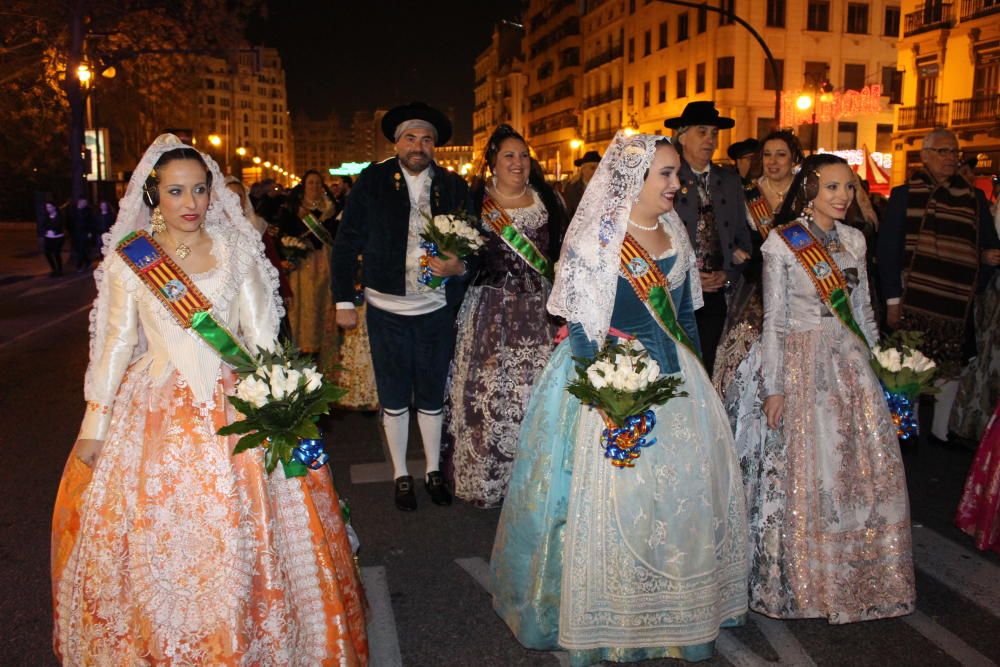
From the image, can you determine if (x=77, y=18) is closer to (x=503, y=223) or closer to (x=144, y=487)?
(x=503, y=223)

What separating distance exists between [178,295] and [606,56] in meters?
56.2

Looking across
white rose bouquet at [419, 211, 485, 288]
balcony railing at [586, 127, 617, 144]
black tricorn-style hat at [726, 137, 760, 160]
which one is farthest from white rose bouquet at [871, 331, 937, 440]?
balcony railing at [586, 127, 617, 144]

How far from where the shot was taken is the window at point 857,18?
41125 millimetres

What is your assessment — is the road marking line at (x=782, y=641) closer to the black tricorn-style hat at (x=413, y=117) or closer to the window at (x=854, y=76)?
the black tricorn-style hat at (x=413, y=117)

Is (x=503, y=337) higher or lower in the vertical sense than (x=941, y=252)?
lower

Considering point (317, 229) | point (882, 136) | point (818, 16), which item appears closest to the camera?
point (317, 229)

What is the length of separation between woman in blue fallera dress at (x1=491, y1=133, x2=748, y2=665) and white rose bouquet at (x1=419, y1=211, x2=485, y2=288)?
1.46 m

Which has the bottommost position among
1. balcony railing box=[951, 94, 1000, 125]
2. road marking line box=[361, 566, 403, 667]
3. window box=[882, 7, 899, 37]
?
road marking line box=[361, 566, 403, 667]

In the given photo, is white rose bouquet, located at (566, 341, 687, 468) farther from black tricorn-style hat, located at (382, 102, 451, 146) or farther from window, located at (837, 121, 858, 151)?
window, located at (837, 121, 858, 151)

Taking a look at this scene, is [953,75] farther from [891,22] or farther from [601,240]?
[601,240]

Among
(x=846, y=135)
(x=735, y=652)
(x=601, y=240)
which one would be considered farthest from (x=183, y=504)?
(x=846, y=135)

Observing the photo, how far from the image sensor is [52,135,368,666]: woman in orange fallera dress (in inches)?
123

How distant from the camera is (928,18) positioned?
3136 centimetres

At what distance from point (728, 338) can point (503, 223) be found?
4.92ft
